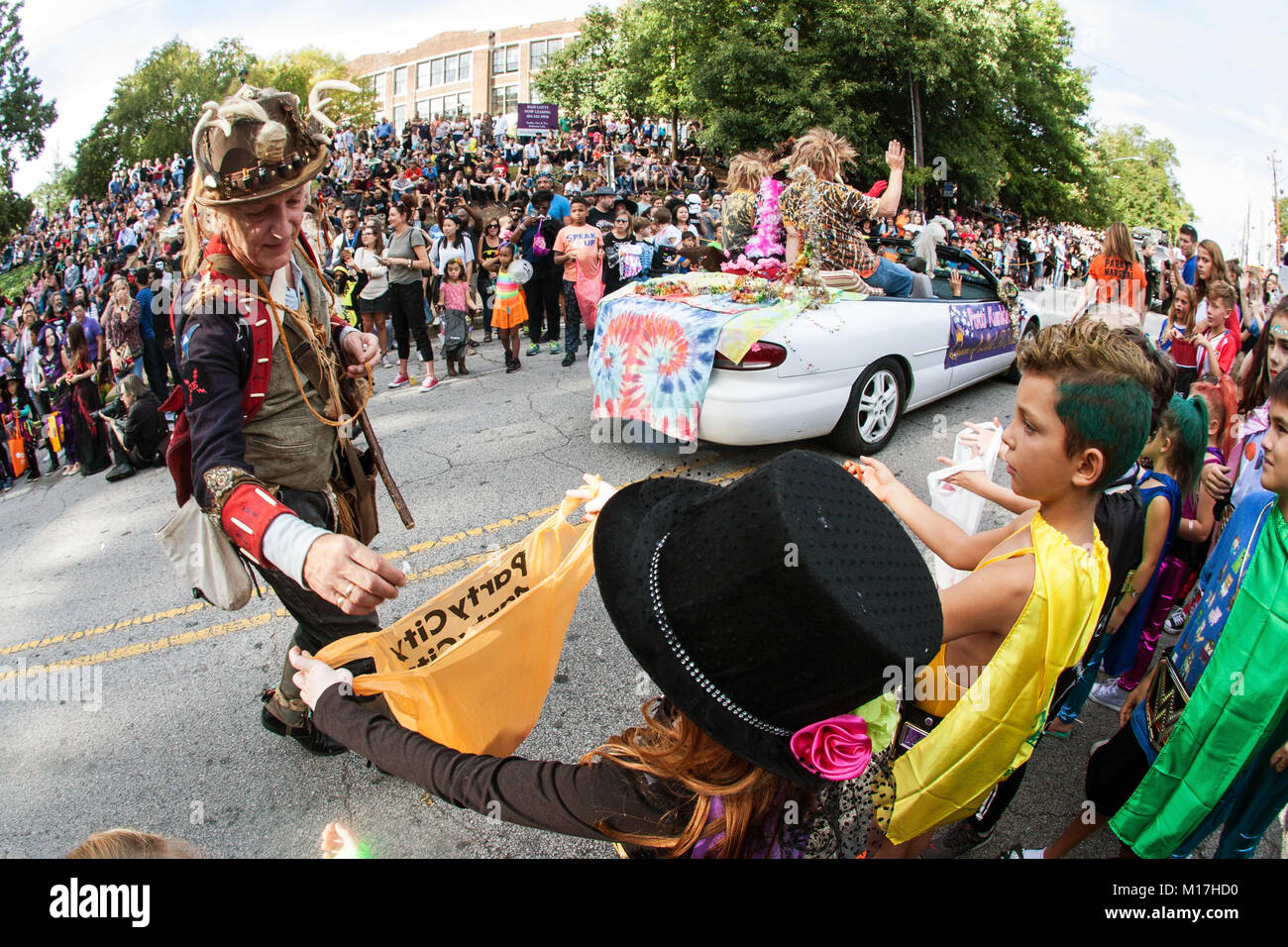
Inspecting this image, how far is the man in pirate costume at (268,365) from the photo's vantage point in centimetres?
185

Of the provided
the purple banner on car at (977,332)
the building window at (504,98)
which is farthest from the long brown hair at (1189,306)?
the building window at (504,98)

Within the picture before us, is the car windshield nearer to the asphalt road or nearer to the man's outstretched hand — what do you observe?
the man's outstretched hand

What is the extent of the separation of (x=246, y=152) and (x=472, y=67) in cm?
8308

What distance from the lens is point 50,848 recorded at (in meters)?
2.50

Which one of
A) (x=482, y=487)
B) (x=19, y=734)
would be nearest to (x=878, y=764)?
(x=19, y=734)

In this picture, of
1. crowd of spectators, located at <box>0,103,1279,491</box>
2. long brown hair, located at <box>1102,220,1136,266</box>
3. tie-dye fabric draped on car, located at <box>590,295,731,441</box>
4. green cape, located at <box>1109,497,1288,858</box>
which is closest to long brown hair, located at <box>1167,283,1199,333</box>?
crowd of spectators, located at <box>0,103,1279,491</box>

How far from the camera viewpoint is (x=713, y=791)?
1142mm

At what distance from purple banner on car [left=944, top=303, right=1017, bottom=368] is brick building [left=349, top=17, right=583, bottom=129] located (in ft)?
230

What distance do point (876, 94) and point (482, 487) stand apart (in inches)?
1057

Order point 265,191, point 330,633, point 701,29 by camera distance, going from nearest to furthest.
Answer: point 265,191 → point 330,633 → point 701,29

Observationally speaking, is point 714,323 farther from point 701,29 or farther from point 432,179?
point 701,29

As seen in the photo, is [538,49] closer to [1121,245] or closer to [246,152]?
[1121,245]

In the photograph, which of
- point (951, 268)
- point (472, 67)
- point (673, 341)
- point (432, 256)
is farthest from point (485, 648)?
point (472, 67)
